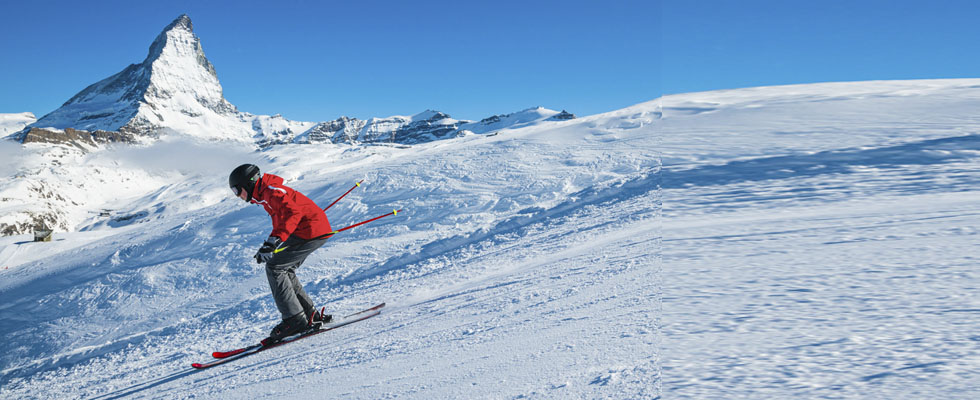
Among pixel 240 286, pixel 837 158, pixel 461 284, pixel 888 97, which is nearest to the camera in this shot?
pixel 837 158

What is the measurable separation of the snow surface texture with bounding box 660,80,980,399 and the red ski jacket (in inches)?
128

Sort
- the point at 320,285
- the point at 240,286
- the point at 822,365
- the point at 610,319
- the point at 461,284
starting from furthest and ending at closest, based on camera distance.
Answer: the point at 240,286 → the point at 320,285 → the point at 461,284 → the point at 610,319 → the point at 822,365

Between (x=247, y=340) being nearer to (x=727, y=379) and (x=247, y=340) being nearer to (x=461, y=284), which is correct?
(x=461, y=284)

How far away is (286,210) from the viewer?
16.4 feet

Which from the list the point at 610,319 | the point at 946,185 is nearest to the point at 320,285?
the point at 610,319

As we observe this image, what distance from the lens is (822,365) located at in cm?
150

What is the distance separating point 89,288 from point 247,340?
6.55m

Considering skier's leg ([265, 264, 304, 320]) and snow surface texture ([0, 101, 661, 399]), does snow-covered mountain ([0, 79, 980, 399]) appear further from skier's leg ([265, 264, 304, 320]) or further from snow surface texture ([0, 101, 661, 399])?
skier's leg ([265, 264, 304, 320])

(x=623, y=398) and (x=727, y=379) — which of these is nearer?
(x=727, y=379)

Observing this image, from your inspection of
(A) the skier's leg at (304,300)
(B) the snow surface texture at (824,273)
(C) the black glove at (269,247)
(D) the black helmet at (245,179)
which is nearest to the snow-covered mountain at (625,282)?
(B) the snow surface texture at (824,273)

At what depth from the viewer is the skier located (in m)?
5.05

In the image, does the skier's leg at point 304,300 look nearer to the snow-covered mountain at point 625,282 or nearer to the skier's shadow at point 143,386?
the snow-covered mountain at point 625,282

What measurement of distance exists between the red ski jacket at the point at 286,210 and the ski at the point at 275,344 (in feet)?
2.93

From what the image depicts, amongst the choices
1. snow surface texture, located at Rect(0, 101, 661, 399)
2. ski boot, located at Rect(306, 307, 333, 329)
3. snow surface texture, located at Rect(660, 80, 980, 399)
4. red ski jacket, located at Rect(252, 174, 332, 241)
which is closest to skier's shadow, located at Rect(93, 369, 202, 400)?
snow surface texture, located at Rect(0, 101, 661, 399)
